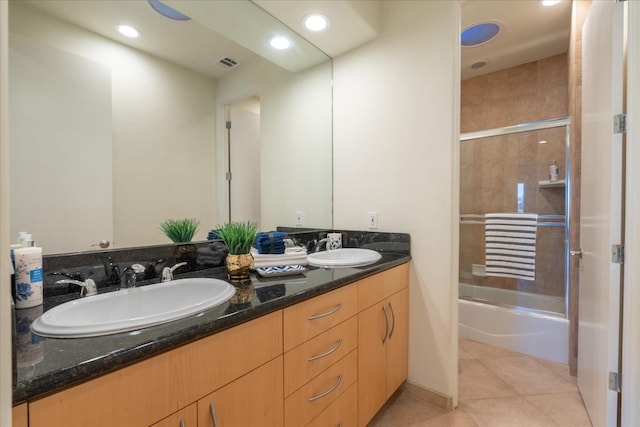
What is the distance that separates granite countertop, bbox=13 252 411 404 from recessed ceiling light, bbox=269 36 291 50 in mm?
1551

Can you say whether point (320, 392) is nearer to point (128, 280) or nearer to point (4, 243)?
point (128, 280)

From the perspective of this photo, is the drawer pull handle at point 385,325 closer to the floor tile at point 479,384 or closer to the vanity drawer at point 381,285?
the vanity drawer at point 381,285

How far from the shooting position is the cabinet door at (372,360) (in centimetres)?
131

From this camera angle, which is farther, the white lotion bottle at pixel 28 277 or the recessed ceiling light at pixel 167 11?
the recessed ceiling light at pixel 167 11

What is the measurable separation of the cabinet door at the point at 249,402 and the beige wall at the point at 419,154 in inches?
43.2

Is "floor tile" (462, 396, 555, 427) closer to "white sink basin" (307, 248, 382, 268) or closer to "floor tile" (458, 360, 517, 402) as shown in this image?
"floor tile" (458, 360, 517, 402)

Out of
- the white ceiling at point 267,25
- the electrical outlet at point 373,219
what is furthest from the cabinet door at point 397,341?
the white ceiling at point 267,25

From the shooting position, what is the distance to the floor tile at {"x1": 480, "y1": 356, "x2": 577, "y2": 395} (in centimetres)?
179

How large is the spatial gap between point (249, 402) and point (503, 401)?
1632 millimetres

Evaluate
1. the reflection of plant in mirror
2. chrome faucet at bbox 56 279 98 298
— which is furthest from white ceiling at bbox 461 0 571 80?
chrome faucet at bbox 56 279 98 298

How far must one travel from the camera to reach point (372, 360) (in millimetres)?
1385

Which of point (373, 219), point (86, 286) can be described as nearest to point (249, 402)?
point (86, 286)

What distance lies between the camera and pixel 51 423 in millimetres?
495

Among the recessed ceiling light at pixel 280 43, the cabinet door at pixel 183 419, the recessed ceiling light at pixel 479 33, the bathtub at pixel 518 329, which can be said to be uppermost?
the recessed ceiling light at pixel 479 33
